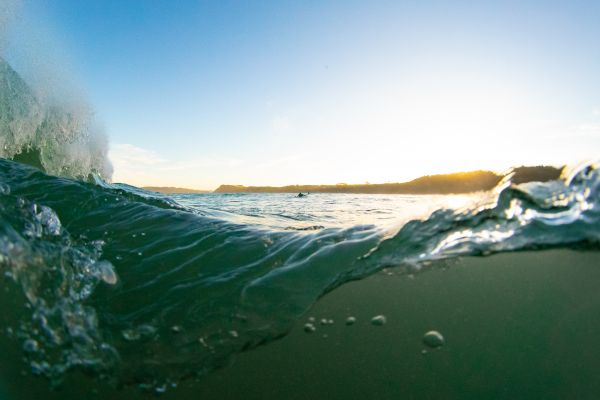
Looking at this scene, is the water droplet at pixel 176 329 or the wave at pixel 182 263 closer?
the wave at pixel 182 263

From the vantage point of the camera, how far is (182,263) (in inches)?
156

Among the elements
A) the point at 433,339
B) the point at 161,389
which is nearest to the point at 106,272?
the point at 161,389

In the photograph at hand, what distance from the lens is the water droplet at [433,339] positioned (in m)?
3.02

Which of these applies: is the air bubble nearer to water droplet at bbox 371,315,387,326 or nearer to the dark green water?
the dark green water

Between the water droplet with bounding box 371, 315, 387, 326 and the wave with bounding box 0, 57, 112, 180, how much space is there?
28.9ft

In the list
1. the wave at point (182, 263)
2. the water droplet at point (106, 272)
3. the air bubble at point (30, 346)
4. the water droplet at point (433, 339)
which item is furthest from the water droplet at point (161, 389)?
the water droplet at point (433, 339)

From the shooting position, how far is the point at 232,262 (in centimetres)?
404

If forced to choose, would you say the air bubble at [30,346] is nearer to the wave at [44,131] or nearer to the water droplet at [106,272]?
the water droplet at [106,272]

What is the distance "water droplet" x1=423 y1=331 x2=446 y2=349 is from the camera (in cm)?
302

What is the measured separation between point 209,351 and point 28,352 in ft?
4.26

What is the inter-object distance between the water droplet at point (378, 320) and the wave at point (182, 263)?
0.61 m

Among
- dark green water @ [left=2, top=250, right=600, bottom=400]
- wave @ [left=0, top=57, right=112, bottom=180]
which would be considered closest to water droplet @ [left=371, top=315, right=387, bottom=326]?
dark green water @ [left=2, top=250, right=600, bottom=400]

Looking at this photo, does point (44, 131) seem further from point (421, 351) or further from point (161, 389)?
point (421, 351)

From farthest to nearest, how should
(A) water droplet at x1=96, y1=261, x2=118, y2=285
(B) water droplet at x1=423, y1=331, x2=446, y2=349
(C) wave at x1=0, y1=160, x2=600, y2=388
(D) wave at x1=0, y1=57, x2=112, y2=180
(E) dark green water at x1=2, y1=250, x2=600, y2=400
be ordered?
(D) wave at x1=0, y1=57, x2=112, y2=180 → (A) water droplet at x1=96, y1=261, x2=118, y2=285 → (B) water droplet at x1=423, y1=331, x2=446, y2=349 → (C) wave at x1=0, y1=160, x2=600, y2=388 → (E) dark green water at x1=2, y1=250, x2=600, y2=400
